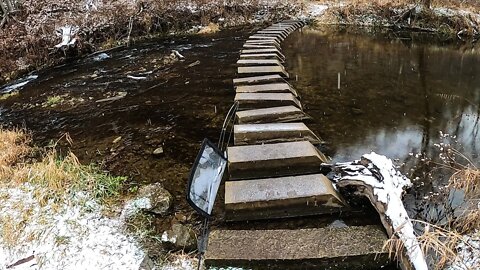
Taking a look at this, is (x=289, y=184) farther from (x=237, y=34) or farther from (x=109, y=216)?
(x=237, y=34)

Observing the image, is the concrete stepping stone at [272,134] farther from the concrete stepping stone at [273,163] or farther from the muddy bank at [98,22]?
the muddy bank at [98,22]

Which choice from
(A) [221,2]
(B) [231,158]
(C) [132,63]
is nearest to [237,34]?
(A) [221,2]

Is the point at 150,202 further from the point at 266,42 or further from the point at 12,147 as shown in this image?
the point at 266,42

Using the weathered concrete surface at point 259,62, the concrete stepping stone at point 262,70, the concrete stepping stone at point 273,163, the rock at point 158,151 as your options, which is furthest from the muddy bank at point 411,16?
the rock at point 158,151

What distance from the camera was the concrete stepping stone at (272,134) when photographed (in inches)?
157

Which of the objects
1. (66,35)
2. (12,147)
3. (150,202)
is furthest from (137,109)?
(66,35)

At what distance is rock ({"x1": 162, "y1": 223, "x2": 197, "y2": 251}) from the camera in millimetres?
2719

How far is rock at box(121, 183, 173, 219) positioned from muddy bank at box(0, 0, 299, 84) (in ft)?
20.5

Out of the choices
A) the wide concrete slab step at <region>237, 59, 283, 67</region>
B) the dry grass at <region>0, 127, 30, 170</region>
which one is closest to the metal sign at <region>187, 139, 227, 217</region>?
the dry grass at <region>0, 127, 30, 170</region>

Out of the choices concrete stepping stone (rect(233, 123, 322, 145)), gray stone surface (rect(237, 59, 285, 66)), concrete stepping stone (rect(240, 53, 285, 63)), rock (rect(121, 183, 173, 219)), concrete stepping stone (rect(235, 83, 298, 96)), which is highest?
concrete stepping stone (rect(240, 53, 285, 63))

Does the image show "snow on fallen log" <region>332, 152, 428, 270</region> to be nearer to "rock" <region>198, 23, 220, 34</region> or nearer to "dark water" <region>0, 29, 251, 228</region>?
"dark water" <region>0, 29, 251, 228</region>

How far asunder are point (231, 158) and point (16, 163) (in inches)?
95.7

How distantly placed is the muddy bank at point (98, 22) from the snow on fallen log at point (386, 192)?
25.1 feet

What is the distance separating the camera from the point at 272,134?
398 centimetres
